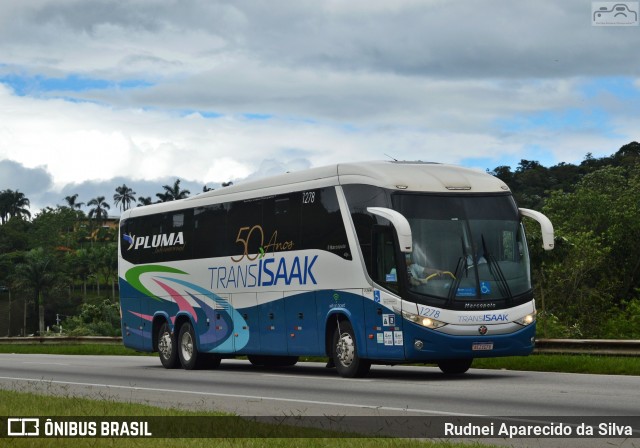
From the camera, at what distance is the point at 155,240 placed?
2862 cm

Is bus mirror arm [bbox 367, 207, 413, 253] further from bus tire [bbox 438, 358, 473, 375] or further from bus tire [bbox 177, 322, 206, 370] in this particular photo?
bus tire [bbox 177, 322, 206, 370]

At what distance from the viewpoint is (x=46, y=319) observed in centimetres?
13975

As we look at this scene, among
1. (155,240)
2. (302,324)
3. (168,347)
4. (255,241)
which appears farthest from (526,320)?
(155,240)

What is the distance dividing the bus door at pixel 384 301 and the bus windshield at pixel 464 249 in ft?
1.24

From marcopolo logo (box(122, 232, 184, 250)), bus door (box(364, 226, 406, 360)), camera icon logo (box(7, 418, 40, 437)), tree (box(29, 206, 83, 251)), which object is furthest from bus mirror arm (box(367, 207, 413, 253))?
tree (box(29, 206, 83, 251))

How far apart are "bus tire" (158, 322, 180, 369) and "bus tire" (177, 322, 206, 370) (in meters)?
0.16

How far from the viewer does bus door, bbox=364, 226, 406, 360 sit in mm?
20109

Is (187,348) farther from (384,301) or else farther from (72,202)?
(72,202)

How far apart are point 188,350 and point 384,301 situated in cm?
818

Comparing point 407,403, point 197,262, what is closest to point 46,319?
point 197,262

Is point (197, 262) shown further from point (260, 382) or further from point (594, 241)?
point (594, 241)

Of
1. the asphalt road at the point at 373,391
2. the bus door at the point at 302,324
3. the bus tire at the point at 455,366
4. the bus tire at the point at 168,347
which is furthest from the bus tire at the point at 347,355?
the bus tire at the point at 168,347

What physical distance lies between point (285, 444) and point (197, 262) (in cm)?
1577

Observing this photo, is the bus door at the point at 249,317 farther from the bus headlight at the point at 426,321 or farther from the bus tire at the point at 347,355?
the bus headlight at the point at 426,321
